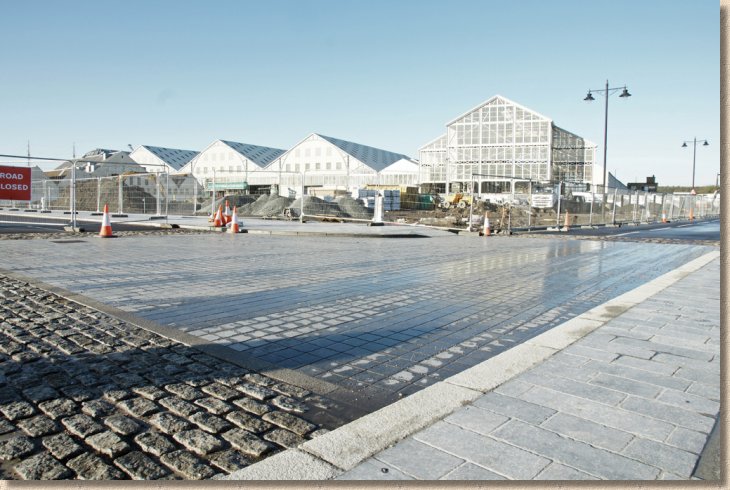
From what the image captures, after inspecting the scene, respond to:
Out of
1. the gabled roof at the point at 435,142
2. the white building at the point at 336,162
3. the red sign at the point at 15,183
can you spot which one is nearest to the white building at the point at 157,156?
the white building at the point at 336,162

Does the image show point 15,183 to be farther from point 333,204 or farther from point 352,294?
point 333,204

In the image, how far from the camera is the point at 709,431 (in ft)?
8.87

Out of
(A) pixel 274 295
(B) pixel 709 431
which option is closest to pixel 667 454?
(B) pixel 709 431

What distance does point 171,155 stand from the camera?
97.1 m

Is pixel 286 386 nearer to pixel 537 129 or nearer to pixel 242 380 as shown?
pixel 242 380

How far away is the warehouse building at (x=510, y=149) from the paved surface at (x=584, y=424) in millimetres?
59726

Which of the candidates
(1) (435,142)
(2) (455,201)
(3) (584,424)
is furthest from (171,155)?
(3) (584,424)

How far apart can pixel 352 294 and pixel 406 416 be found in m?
3.90

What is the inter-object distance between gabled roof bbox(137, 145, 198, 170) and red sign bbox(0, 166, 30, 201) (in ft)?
270

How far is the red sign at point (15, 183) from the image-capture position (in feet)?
43.6

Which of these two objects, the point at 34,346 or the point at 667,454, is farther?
the point at 34,346

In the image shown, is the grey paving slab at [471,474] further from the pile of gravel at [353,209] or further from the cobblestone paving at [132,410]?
the pile of gravel at [353,209]

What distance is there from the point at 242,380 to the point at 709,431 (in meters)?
2.68

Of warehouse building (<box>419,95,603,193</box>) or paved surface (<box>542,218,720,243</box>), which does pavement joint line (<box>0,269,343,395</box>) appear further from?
warehouse building (<box>419,95,603,193</box>)
